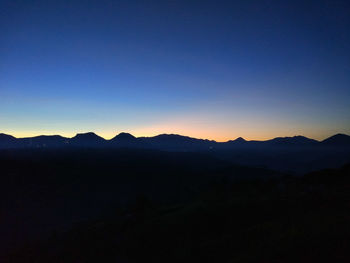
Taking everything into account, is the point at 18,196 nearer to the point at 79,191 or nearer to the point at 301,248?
the point at 79,191

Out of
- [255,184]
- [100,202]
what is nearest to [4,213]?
[100,202]

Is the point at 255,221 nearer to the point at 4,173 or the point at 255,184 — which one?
the point at 255,184

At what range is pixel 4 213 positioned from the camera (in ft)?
198

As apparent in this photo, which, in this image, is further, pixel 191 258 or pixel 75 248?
pixel 75 248

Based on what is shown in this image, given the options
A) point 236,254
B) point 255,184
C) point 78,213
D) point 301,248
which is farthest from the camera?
point 78,213

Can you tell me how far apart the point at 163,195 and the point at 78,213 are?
3386 cm

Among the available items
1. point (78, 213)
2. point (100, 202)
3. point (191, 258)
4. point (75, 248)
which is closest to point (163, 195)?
point (100, 202)

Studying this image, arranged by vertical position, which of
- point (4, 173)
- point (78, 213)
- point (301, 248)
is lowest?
point (78, 213)

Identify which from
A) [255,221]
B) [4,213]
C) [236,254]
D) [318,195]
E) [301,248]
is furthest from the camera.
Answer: [4,213]

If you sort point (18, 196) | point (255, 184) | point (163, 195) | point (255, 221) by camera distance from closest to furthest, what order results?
1. point (255, 221)
2. point (255, 184)
3. point (18, 196)
4. point (163, 195)

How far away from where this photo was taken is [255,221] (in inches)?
760

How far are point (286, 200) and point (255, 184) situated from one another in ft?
66.0

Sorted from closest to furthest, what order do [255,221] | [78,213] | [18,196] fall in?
1. [255,221]
2. [78,213]
3. [18,196]

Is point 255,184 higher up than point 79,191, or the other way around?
point 255,184
